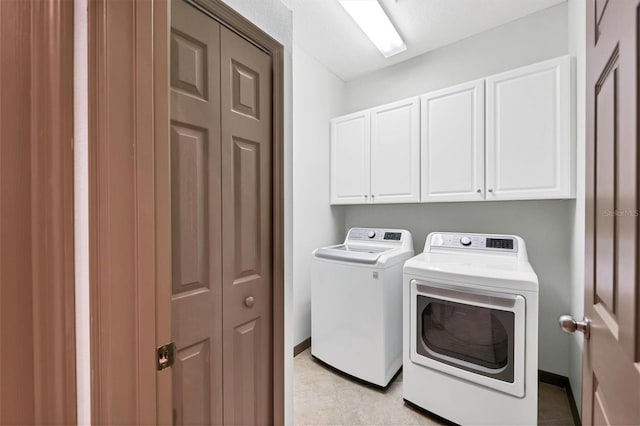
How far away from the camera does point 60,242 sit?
0.57 m

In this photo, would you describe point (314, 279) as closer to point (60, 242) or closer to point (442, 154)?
point (442, 154)

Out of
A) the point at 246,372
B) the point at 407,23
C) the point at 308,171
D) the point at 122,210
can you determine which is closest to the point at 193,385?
the point at 246,372

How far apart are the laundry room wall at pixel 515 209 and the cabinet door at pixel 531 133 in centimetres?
28

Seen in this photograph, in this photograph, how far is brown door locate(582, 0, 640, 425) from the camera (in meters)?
0.50

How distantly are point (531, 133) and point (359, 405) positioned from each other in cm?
212

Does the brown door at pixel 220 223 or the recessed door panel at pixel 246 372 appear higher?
the brown door at pixel 220 223

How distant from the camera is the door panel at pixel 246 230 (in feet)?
3.35

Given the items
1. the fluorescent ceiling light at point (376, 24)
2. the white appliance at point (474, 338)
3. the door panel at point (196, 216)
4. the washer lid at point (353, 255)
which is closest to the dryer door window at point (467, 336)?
the white appliance at point (474, 338)

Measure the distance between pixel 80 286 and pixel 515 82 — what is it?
2454 mm

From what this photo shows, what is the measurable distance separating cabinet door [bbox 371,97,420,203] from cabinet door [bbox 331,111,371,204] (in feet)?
0.27

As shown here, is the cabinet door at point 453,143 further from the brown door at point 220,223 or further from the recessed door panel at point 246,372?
the recessed door panel at point 246,372

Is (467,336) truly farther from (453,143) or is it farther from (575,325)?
(453,143)

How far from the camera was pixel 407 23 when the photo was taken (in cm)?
217

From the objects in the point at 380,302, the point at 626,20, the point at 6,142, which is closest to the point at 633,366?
the point at 626,20
